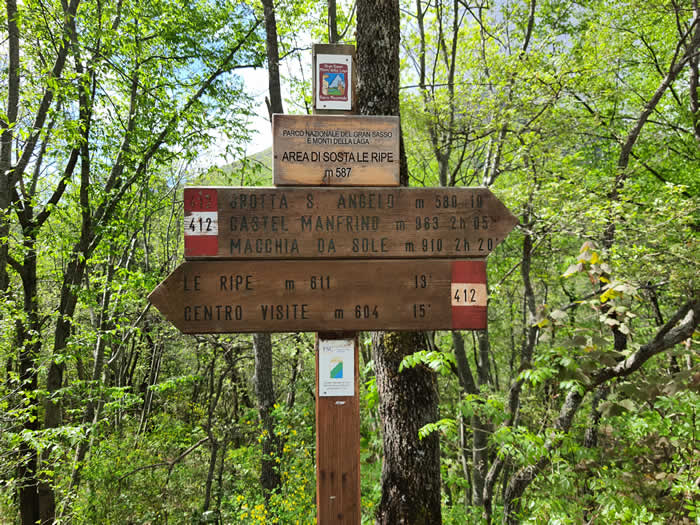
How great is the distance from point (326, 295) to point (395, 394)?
1573mm

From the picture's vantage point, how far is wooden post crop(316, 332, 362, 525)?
5.29 feet

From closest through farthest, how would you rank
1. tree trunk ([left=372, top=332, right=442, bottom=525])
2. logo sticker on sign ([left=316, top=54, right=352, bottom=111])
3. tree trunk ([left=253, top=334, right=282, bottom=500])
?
logo sticker on sign ([left=316, top=54, right=352, bottom=111])
tree trunk ([left=372, top=332, right=442, bottom=525])
tree trunk ([left=253, top=334, right=282, bottom=500])

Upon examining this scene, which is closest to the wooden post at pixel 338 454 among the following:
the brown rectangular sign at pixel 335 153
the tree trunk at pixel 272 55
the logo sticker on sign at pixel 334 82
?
the brown rectangular sign at pixel 335 153

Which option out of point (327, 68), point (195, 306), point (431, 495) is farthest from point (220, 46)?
point (431, 495)

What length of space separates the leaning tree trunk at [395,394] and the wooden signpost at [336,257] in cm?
125

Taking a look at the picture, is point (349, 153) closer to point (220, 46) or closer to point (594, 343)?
point (594, 343)

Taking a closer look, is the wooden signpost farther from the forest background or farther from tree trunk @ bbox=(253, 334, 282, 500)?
tree trunk @ bbox=(253, 334, 282, 500)

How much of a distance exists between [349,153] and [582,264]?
2.12 meters

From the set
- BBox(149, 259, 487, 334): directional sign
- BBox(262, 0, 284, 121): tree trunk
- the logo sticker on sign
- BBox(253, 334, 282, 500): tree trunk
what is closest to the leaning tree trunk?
the logo sticker on sign

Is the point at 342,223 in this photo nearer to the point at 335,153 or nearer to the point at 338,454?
the point at 335,153

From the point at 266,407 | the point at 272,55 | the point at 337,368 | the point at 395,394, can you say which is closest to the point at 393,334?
the point at 395,394

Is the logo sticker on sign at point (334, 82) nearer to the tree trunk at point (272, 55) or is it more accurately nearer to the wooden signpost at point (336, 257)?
the wooden signpost at point (336, 257)

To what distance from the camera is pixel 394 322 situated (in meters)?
1.62

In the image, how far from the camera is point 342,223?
1637 mm
